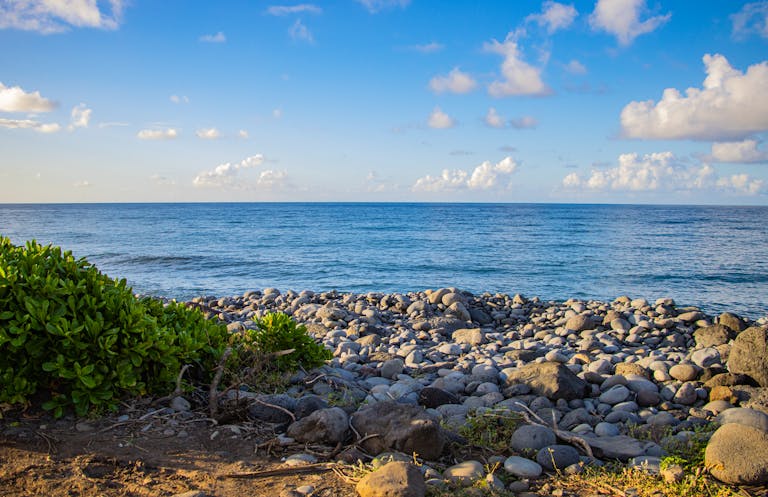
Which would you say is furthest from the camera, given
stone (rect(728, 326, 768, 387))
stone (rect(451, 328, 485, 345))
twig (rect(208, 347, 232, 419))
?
stone (rect(451, 328, 485, 345))

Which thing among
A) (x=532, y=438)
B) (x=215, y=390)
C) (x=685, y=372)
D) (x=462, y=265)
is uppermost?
(x=215, y=390)

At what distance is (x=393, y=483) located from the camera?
320 cm

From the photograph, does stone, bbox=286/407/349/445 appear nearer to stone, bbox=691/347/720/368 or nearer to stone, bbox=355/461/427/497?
stone, bbox=355/461/427/497

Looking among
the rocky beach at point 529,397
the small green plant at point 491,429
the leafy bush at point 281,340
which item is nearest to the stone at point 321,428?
the rocky beach at point 529,397

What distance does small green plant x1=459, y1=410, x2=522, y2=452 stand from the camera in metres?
4.34

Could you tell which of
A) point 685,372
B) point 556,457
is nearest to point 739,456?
point 556,457

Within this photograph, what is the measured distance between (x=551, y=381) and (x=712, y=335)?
6.60 metres

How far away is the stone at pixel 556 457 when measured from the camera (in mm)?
3969

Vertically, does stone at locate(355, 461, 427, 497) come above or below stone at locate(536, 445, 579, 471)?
above

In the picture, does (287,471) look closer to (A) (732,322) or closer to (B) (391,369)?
(B) (391,369)

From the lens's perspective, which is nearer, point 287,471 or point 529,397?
point 287,471

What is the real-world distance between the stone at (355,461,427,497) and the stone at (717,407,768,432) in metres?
3.45

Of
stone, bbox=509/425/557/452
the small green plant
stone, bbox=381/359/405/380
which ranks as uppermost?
stone, bbox=509/425/557/452

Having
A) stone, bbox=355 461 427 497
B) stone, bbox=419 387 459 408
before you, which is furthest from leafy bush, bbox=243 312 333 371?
stone, bbox=355 461 427 497
